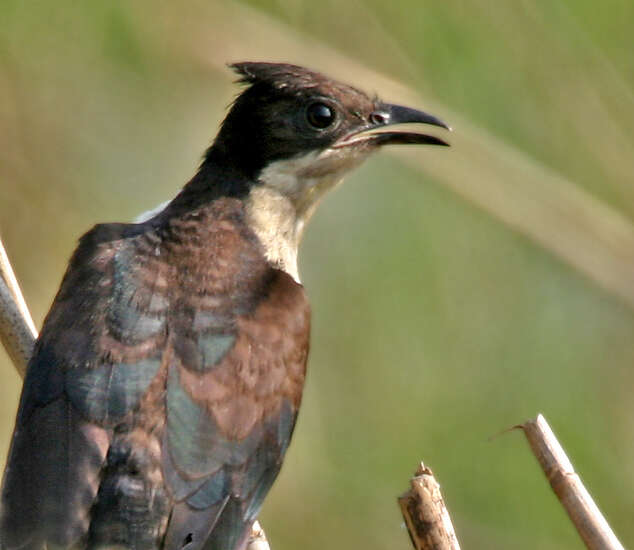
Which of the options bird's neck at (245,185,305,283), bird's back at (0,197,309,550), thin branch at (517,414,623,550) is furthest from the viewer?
bird's neck at (245,185,305,283)

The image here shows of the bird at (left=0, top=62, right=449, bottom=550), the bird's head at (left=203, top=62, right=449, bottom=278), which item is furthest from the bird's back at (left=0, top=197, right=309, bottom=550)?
the bird's head at (left=203, top=62, right=449, bottom=278)

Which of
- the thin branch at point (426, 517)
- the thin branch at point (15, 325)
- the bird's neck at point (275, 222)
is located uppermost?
the bird's neck at point (275, 222)

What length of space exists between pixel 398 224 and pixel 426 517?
10.1 feet

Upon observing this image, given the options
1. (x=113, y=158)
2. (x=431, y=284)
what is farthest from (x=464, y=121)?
(x=113, y=158)

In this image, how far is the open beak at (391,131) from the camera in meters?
5.16

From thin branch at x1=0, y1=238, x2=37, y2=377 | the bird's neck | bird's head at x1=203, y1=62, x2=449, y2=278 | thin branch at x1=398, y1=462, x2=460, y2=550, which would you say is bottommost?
thin branch at x1=398, y1=462, x2=460, y2=550

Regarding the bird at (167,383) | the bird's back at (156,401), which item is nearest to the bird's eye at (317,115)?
the bird at (167,383)

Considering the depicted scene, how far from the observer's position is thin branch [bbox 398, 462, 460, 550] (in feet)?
12.0

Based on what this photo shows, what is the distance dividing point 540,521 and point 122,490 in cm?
297

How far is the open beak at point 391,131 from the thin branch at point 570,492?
156 cm

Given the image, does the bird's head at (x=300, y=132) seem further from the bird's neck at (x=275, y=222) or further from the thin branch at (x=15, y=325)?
the thin branch at (x=15, y=325)

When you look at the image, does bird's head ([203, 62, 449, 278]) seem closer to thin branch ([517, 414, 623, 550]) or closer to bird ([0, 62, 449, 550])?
bird ([0, 62, 449, 550])

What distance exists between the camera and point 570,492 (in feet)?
12.3

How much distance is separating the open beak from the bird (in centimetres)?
9
